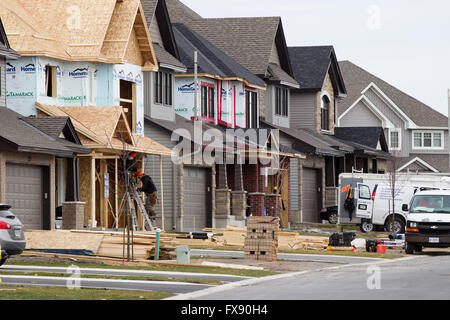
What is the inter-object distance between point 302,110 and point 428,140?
73.6 feet

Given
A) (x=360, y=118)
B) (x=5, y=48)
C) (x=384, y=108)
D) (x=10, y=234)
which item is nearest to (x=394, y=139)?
(x=384, y=108)

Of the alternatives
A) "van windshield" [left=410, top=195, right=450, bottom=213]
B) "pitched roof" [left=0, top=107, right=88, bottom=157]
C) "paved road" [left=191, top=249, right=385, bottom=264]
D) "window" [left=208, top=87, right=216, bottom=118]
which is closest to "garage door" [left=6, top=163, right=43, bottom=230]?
"pitched roof" [left=0, top=107, right=88, bottom=157]

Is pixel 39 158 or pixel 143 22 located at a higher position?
pixel 143 22

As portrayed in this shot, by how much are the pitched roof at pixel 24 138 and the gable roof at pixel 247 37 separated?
21.3m

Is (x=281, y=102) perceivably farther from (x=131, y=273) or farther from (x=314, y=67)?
(x=131, y=273)

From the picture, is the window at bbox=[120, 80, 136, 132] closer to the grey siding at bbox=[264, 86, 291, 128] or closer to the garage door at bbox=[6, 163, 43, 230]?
the garage door at bbox=[6, 163, 43, 230]

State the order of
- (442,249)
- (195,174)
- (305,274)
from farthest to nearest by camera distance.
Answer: (195,174)
(442,249)
(305,274)

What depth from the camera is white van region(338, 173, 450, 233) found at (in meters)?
46.4

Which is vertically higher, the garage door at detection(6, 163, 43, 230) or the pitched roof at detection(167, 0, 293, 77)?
the pitched roof at detection(167, 0, 293, 77)

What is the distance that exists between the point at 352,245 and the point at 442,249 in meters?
3.92

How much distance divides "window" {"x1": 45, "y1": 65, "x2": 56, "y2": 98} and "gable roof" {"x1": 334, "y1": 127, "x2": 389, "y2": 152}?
2804cm

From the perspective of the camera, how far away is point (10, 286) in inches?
735
